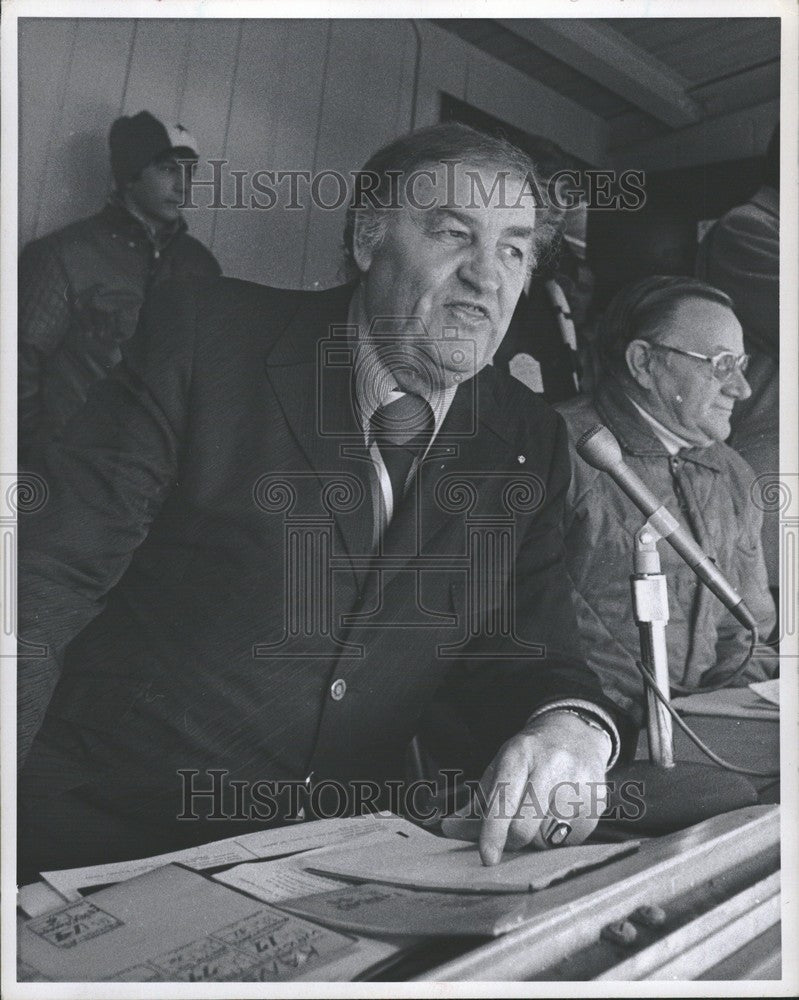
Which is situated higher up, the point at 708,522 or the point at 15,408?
the point at 15,408

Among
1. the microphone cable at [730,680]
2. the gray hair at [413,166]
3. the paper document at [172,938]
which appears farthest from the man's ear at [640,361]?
the paper document at [172,938]

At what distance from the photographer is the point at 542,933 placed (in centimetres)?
144

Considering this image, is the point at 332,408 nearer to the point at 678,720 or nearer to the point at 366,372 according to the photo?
the point at 366,372

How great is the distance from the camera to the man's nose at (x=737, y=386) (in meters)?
1.78

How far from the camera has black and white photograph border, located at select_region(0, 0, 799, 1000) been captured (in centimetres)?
160

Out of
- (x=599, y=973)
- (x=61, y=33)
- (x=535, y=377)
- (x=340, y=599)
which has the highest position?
(x=61, y=33)

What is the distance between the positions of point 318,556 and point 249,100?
77 cm

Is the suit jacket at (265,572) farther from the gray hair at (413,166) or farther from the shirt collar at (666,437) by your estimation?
the shirt collar at (666,437)

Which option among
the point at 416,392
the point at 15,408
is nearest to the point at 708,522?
the point at 416,392

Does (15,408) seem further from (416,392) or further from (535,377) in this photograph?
(535,377)

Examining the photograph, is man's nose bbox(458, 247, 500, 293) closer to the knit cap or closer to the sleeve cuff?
the knit cap

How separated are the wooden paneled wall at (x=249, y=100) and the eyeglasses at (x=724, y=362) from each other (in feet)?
1.62

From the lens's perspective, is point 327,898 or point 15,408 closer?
point 327,898

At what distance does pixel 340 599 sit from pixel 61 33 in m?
1.05
